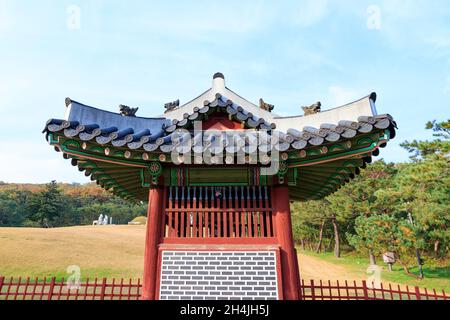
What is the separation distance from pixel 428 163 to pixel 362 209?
48.0 ft

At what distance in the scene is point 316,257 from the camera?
39906 millimetres

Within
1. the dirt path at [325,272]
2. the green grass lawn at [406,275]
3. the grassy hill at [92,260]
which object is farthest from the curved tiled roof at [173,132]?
the green grass lawn at [406,275]

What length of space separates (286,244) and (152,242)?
234 cm

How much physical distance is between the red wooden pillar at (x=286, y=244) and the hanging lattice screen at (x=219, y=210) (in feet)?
0.57

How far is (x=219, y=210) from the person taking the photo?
5.71 m

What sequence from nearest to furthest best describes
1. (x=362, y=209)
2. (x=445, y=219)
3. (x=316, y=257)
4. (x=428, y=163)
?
(x=428, y=163) → (x=445, y=219) → (x=362, y=209) → (x=316, y=257)

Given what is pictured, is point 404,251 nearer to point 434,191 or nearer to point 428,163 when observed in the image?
point 434,191

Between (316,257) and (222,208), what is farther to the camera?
(316,257)

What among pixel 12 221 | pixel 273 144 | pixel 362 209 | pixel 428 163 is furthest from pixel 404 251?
pixel 12 221

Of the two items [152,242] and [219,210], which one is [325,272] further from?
[152,242]

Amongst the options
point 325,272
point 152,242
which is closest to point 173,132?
point 152,242

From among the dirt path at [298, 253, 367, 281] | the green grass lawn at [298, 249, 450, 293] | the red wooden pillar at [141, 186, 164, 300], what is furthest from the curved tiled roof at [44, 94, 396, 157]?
the green grass lawn at [298, 249, 450, 293]
